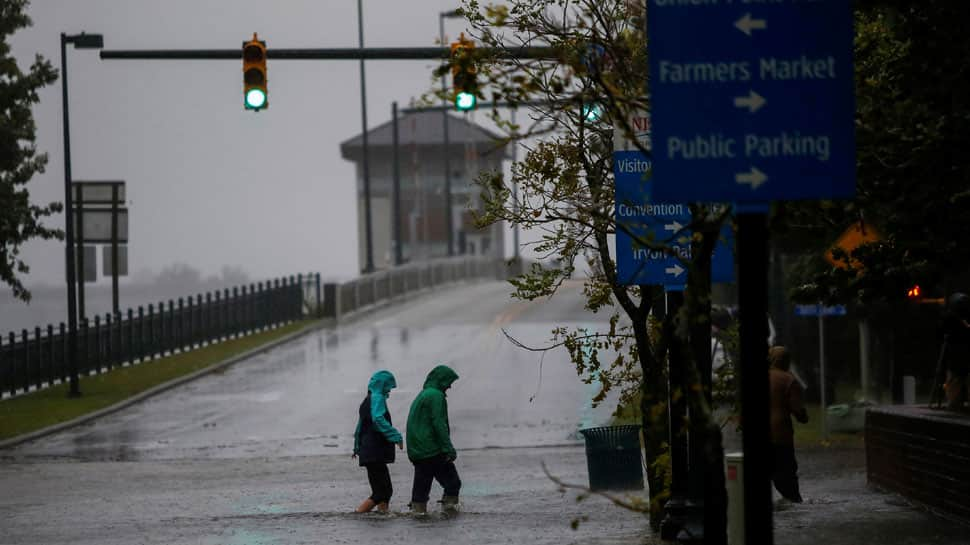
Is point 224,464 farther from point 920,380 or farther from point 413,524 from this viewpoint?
point 920,380

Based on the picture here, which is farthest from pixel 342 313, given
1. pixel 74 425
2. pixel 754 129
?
pixel 754 129

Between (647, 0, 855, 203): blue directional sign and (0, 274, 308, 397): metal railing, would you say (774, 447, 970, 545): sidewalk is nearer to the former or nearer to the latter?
(647, 0, 855, 203): blue directional sign

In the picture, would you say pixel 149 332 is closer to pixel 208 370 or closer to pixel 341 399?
pixel 208 370

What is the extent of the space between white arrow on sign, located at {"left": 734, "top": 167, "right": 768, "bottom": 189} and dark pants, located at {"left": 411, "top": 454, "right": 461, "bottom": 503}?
32.9 feet

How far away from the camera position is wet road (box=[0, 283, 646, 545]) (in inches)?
574

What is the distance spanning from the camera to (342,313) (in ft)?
162

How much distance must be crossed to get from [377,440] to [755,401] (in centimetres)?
1017

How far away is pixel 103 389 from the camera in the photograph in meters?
33.3

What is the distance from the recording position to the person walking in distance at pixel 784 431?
14719 millimetres

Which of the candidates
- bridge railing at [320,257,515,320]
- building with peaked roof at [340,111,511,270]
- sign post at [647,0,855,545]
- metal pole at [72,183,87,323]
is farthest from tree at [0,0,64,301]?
building with peaked roof at [340,111,511,270]

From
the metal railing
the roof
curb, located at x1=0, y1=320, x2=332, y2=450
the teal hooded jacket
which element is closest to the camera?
the teal hooded jacket

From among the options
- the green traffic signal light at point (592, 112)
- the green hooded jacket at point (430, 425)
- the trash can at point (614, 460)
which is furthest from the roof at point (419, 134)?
the green traffic signal light at point (592, 112)

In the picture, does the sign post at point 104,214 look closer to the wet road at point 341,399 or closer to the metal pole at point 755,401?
the wet road at point 341,399

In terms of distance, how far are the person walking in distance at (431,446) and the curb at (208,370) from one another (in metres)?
11.6
